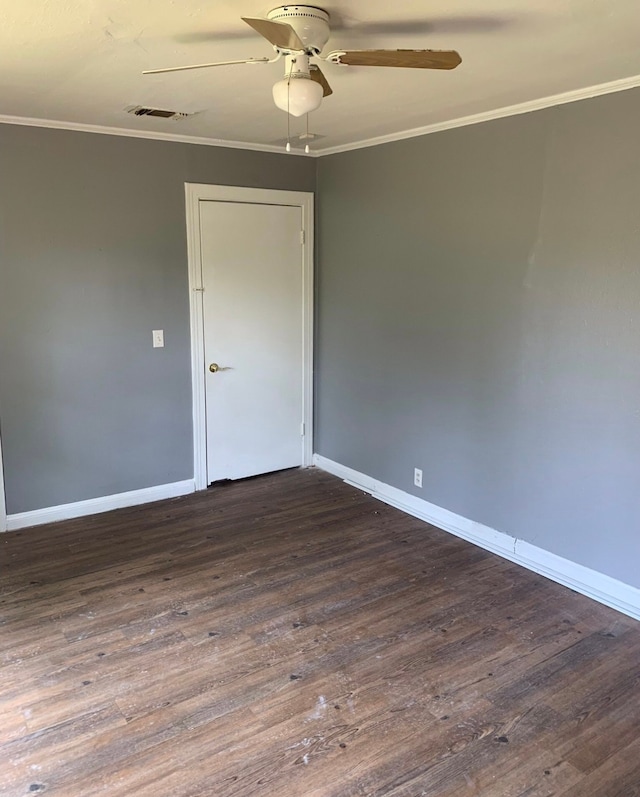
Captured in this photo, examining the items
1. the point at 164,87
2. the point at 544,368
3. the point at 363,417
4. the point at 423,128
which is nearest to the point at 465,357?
the point at 544,368

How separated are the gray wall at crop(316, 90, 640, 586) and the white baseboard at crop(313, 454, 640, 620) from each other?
2.3 inches

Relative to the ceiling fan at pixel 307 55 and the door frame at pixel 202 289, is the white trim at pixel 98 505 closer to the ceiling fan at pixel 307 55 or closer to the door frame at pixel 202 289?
the door frame at pixel 202 289

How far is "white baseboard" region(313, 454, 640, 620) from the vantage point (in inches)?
115

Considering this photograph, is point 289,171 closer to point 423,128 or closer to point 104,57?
point 423,128

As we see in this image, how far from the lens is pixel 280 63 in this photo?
7.70 ft

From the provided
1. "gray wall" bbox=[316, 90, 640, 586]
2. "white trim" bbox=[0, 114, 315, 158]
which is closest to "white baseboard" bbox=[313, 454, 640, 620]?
"gray wall" bbox=[316, 90, 640, 586]

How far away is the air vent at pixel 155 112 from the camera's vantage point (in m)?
3.13

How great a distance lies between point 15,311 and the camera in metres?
3.50

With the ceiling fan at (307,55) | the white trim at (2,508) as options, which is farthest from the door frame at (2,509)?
the ceiling fan at (307,55)

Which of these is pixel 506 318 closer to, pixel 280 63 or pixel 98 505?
pixel 280 63

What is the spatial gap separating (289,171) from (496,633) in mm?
3279

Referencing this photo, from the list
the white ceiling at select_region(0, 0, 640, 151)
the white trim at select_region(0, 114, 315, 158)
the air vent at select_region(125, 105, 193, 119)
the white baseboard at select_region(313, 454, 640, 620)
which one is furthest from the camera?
the white trim at select_region(0, 114, 315, 158)

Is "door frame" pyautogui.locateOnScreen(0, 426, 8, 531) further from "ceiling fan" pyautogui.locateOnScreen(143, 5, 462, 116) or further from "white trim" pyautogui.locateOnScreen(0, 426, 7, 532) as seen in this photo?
"ceiling fan" pyautogui.locateOnScreen(143, 5, 462, 116)

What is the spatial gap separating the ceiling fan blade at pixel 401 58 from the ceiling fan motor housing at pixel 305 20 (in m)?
0.10
